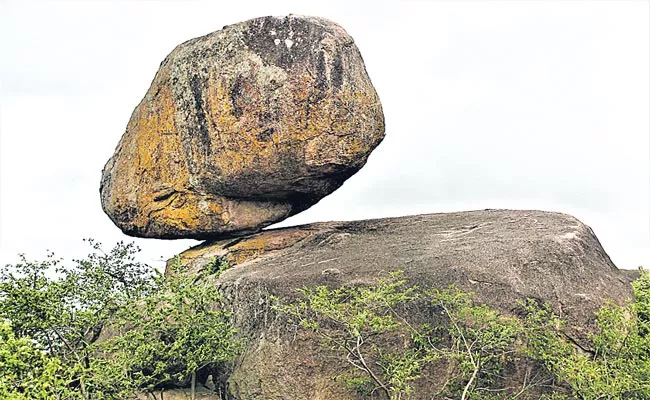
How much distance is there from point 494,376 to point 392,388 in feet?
7.01

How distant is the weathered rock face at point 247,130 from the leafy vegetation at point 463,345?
3965 millimetres

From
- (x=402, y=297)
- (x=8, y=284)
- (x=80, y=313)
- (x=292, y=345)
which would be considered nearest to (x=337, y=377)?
(x=292, y=345)

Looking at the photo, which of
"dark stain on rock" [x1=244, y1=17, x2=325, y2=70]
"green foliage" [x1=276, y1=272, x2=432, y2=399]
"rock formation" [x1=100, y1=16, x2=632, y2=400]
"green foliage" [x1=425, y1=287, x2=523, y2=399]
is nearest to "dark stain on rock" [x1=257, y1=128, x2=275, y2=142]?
"rock formation" [x1=100, y1=16, x2=632, y2=400]

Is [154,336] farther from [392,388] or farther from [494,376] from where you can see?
[494,376]

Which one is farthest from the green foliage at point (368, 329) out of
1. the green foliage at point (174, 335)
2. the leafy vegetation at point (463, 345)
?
the green foliage at point (174, 335)

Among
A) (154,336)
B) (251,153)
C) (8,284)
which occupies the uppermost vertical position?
(251,153)

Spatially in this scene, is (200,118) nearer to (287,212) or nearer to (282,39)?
(282,39)

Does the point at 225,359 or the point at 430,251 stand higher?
the point at 430,251

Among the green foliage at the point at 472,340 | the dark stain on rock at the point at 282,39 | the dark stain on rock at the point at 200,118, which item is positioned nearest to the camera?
the green foliage at the point at 472,340

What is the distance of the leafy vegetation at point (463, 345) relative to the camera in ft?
48.4

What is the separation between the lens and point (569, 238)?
17609mm

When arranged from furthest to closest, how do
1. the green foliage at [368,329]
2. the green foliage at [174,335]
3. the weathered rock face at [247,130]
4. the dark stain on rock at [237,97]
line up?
the dark stain on rock at [237,97] → the weathered rock face at [247,130] → the green foliage at [174,335] → the green foliage at [368,329]

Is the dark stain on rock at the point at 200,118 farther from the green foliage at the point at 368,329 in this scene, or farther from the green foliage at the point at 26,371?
the green foliage at the point at 26,371

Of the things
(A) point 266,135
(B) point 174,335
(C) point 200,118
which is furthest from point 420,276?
(C) point 200,118
